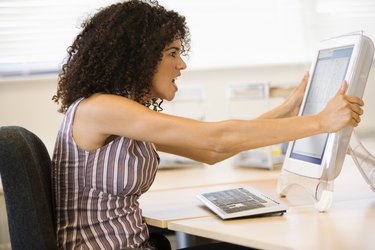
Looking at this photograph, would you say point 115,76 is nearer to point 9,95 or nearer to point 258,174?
point 258,174

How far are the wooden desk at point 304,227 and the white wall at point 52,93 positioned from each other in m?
1.13

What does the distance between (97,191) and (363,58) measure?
0.75 m

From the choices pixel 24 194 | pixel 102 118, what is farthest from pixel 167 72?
pixel 24 194

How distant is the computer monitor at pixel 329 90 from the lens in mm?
1518

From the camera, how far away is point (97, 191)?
155 cm

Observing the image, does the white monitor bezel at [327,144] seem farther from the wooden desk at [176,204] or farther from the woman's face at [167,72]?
the woman's face at [167,72]

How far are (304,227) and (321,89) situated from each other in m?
0.47

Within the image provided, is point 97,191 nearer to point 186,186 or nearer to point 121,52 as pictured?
point 121,52

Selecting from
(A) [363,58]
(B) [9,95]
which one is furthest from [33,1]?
(A) [363,58]

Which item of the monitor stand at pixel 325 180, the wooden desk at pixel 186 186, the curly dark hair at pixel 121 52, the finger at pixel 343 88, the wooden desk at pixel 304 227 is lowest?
the wooden desk at pixel 186 186

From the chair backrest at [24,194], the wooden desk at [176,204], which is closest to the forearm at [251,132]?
the wooden desk at [176,204]

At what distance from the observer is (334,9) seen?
8.50ft

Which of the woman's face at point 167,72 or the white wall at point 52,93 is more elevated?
the woman's face at point 167,72

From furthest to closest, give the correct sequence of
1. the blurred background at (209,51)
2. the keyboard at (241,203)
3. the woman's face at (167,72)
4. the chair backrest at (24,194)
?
the blurred background at (209,51) < the woman's face at (167,72) < the keyboard at (241,203) < the chair backrest at (24,194)
